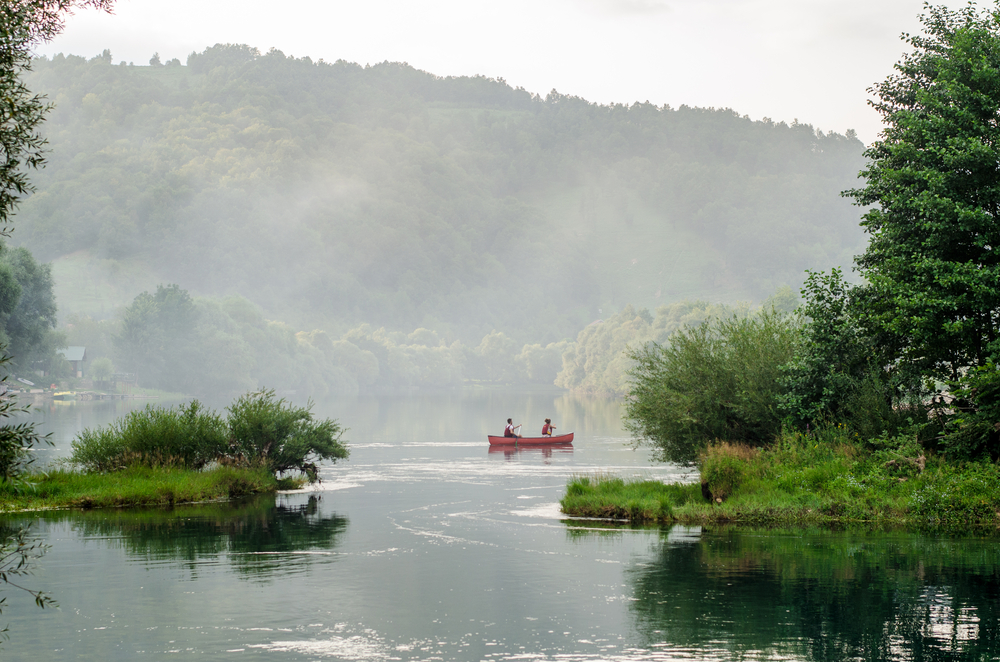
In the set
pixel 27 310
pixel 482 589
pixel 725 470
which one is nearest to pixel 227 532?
pixel 482 589

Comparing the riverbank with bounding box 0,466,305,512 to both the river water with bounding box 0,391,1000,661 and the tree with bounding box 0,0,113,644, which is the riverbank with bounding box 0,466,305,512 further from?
the tree with bounding box 0,0,113,644

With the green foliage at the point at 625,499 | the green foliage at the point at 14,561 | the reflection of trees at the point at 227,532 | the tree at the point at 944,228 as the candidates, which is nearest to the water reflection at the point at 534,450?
the green foliage at the point at 625,499

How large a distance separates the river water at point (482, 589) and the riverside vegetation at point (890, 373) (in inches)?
80.0

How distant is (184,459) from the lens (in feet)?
120

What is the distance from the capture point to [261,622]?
55.9 feet

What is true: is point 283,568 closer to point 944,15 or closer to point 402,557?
point 402,557

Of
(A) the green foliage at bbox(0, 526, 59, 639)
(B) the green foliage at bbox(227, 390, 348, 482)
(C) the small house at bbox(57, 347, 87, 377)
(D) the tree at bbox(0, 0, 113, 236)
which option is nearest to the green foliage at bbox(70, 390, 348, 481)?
(B) the green foliage at bbox(227, 390, 348, 482)


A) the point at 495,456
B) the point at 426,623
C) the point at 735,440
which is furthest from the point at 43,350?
the point at 426,623

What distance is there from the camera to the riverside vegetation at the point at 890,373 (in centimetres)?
2683

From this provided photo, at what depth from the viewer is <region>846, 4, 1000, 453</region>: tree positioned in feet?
88.0

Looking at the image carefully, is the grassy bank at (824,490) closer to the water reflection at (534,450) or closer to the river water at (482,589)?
the river water at (482,589)

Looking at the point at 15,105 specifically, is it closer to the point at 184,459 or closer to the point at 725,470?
the point at 725,470

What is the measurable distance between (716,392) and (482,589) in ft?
50.9

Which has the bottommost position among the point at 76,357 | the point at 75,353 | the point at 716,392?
the point at 716,392
